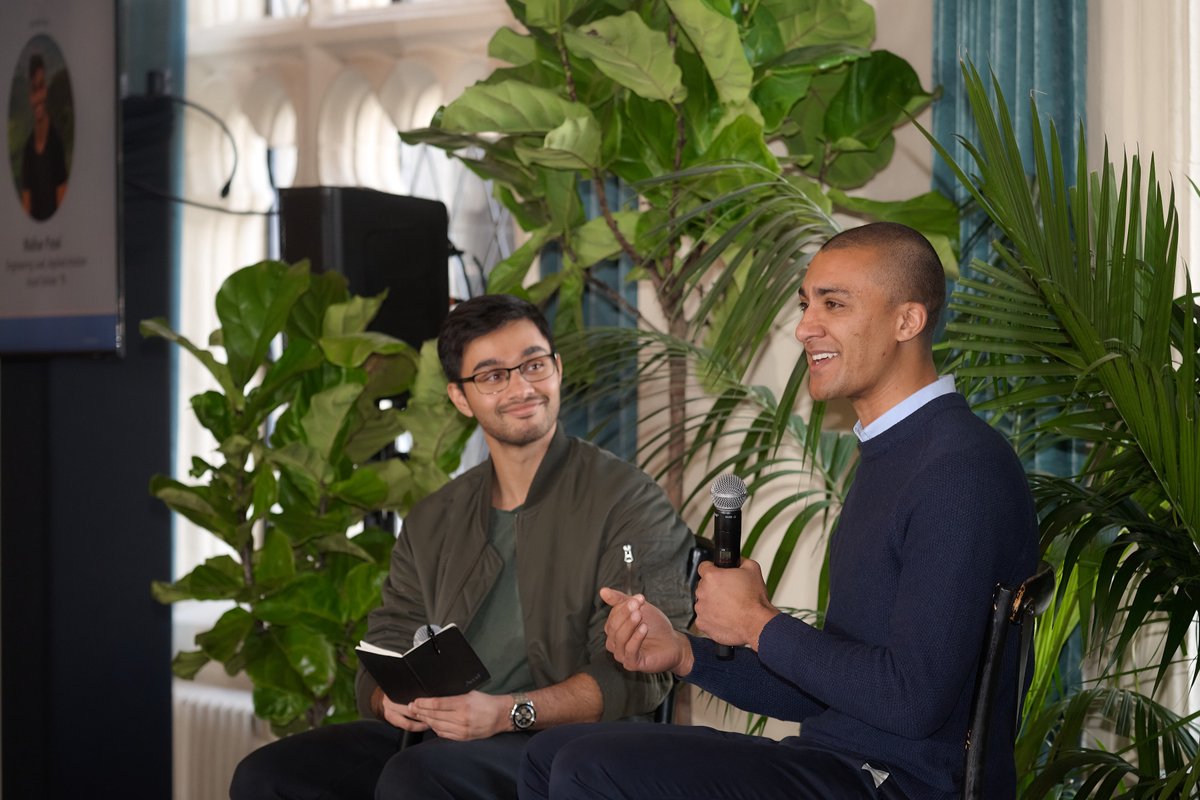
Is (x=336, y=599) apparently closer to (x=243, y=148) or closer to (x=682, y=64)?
(x=682, y=64)

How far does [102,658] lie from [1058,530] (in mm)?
3731

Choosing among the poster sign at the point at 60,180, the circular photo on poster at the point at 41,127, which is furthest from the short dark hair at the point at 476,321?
A: the circular photo on poster at the point at 41,127

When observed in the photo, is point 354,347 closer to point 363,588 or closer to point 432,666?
point 363,588

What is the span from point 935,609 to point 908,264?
50 cm

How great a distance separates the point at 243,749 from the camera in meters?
4.37

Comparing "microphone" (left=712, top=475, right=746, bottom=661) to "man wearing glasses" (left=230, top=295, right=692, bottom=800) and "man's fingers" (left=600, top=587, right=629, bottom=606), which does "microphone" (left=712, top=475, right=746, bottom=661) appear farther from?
"man wearing glasses" (left=230, top=295, right=692, bottom=800)

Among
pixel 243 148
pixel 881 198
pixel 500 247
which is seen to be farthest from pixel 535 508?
pixel 243 148

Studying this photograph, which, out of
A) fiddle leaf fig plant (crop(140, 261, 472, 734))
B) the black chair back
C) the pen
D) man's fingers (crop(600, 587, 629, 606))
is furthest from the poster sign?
the black chair back

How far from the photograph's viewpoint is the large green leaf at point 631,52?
2.62 meters

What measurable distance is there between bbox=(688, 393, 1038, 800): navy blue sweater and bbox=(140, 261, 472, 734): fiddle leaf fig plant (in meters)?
1.64

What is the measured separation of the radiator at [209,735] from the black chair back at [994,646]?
125 inches

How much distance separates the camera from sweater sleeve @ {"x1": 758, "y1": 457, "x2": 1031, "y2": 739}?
61.8 inches

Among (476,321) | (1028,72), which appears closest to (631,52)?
(476,321)

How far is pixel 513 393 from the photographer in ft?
8.37
